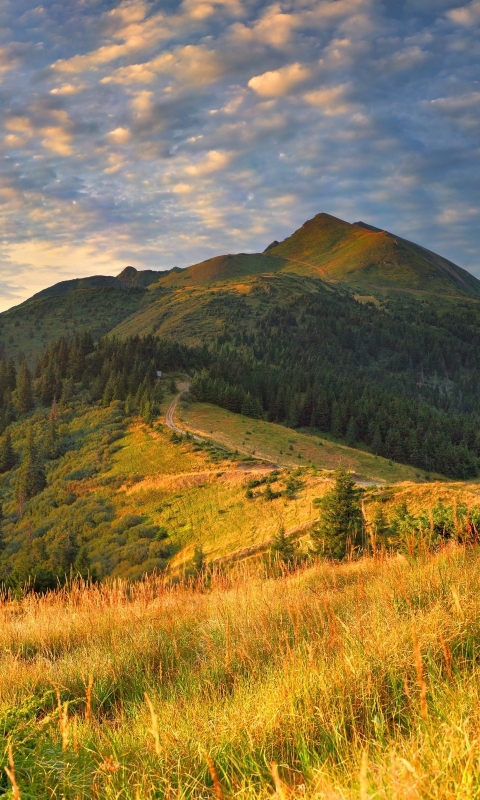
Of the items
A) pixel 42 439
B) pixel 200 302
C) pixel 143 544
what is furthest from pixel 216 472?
pixel 200 302

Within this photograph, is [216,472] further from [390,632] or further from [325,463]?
[390,632]

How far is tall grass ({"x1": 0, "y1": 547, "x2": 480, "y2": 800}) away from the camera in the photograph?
8.09 feet

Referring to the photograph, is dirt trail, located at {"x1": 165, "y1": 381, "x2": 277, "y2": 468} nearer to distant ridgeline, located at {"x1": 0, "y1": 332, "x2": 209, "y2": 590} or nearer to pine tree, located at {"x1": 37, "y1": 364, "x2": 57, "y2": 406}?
distant ridgeline, located at {"x1": 0, "y1": 332, "x2": 209, "y2": 590}

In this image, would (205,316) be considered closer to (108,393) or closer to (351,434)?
(108,393)

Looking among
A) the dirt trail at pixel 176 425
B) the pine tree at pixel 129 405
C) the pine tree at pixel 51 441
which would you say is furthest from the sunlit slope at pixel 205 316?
the pine tree at pixel 51 441

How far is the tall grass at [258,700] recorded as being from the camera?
2.46m

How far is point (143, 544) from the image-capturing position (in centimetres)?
3606

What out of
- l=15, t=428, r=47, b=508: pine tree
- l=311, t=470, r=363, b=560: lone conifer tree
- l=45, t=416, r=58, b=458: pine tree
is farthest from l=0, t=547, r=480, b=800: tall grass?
l=45, t=416, r=58, b=458: pine tree

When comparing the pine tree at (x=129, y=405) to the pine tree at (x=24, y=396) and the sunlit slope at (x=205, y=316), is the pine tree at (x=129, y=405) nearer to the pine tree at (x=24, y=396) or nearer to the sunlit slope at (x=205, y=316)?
the pine tree at (x=24, y=396)

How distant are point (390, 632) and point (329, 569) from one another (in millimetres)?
5325

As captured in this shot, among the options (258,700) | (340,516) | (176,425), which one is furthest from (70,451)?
(258,700)

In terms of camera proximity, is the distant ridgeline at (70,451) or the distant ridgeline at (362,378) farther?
the distant ridgeline at (362,378)

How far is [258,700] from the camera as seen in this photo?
3.41 metres

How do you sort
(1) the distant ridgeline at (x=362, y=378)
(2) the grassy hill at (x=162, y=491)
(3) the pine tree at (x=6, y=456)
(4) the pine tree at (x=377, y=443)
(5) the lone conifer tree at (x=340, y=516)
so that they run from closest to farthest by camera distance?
(5) the lone conifer tree at (x=340, y=516) < (2) the grassy hill at (x=162, y=491) < (3) the pine tree at (x=6, y=456) < (1) the distant ridgeline at (x=362, y=378) < (4) the pine tree at (x=377, y=443)
